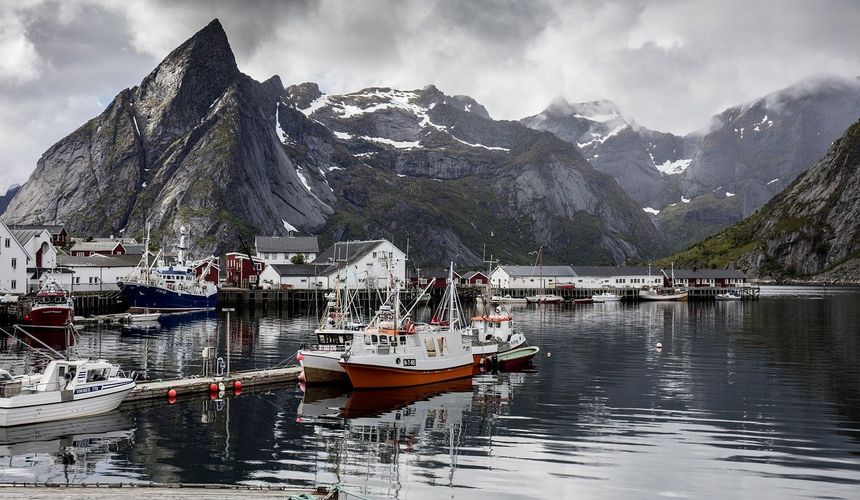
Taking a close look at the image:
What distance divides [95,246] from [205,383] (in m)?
142

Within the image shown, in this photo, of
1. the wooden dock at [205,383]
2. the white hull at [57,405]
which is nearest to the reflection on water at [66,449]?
the white hull at [57,405]

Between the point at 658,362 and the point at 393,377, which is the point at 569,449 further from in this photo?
the point at 658,362

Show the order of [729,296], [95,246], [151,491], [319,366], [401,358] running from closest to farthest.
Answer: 1. [151,491]
2. [401,358]
3. [319,366]
4. [95,246]
5. [729,296]

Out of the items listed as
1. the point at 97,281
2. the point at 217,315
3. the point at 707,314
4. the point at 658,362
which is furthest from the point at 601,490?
the point at 97,281

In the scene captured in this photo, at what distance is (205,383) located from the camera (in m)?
46.7

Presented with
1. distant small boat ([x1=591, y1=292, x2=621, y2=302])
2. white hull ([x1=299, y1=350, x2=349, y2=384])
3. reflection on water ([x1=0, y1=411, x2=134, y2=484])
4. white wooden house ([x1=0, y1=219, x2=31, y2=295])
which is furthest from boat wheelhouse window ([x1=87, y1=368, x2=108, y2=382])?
distant small boat ([x1=591, y1=292, x2=621, y2=302])

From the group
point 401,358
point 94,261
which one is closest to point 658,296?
point 94,261

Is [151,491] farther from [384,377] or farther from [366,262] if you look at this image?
[366,262]

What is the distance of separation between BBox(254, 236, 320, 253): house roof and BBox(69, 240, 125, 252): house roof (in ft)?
115

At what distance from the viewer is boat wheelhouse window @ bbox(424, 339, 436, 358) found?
175ft

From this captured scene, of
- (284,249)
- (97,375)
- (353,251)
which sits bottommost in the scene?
(97,375)

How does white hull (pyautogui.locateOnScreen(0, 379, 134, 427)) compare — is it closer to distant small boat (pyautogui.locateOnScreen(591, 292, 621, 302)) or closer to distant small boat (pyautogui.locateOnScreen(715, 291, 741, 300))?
distant small boat (pyautogui.locateOnScreen(591, 292, 621, 302))

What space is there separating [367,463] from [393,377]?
1832 centimetres

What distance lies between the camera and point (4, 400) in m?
36.4
